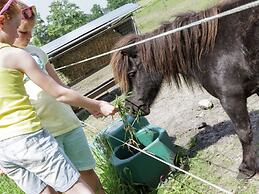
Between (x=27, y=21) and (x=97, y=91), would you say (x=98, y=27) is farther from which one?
(x=27, y=21)

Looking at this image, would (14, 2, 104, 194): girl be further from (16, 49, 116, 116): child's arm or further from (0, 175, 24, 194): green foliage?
(0, 175, 24, 194): green foliage

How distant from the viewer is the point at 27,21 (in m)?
2.58

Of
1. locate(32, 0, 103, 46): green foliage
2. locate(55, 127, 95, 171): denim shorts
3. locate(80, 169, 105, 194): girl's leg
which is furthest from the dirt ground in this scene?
locate(32, 0, 103, 46): green foliage

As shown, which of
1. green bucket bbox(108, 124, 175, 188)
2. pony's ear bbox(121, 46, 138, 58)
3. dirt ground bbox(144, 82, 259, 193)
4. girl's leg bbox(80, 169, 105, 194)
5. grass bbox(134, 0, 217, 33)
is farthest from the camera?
grass bbox(134, 0, 217, 33)

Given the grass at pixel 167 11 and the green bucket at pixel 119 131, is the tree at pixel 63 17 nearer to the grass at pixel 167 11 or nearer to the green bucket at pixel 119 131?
the grass at pixel 167 11

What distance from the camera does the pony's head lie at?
143 inches

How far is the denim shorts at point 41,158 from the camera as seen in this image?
6.52 feet

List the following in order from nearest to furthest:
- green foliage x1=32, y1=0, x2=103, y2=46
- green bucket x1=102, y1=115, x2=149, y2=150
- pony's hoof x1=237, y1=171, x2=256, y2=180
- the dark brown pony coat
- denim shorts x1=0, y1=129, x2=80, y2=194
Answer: denim shorts x1=0, y1=129, x2=80, y2=194, the dark brown pony coat, pony's hoof x1=237, y1=171, x2=256, y2=180, green bucket x1=102, y1=115, x2=149, y2=150, green foliage x1=32, y1=0, x2=103, y2=46

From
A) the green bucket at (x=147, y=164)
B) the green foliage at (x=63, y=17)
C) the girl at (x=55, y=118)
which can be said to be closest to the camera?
the girl at (x=55, y=118)

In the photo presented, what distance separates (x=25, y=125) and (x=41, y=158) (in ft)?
0.62

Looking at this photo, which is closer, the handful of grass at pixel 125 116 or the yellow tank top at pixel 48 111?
the yellow tank top at pixel 48 111

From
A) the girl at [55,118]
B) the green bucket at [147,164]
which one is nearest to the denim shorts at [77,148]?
the girl at [55,118]

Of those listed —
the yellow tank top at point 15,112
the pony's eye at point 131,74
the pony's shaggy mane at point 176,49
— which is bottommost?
the pony's eye at point 131,74

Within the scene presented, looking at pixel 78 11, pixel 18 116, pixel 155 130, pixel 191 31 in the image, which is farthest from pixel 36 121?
pixel 78 11
